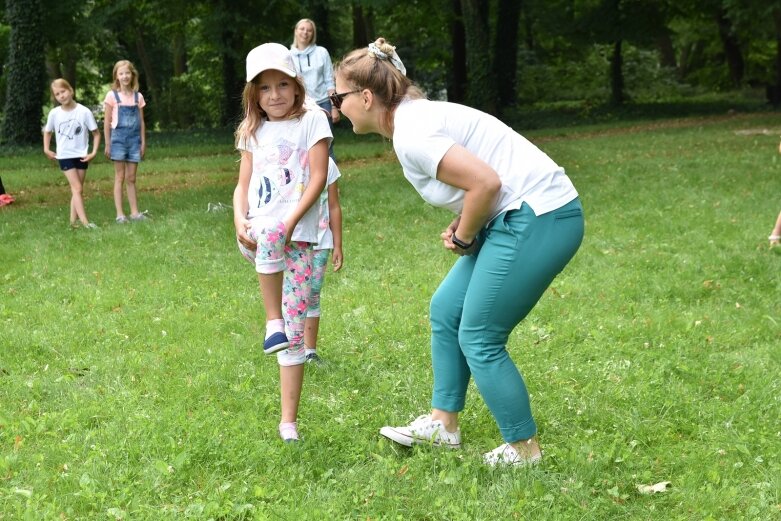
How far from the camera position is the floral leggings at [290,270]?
164 inches

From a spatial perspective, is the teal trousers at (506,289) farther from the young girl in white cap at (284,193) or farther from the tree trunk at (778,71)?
the tree trunk at (778,71)

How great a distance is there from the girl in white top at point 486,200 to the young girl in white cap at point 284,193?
67cm

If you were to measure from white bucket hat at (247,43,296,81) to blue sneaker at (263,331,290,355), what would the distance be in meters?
1.25

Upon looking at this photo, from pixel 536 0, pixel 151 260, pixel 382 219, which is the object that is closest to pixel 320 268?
pixel 151 260

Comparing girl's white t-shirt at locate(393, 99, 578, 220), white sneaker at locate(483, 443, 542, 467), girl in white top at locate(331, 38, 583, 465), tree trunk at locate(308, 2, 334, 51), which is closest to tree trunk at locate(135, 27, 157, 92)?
tree trunk at locate(308, 2, 334, 51)

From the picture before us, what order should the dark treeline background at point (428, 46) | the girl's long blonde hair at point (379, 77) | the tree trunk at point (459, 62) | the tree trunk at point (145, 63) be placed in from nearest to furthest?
the girl's long blonde hair at point (379, 77) → the dark treeline background at point (428, 46) → the tree trunk at point (459, 62) → the tree trunk at point (145, 63)

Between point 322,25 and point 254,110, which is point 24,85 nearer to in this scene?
point 322,25

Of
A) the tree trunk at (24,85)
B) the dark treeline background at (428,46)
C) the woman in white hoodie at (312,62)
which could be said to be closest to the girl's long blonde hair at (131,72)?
the woman in white hoodie at (312,62)

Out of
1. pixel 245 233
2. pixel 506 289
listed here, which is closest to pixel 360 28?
pixel 245 233

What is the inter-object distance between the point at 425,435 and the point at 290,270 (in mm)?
1073

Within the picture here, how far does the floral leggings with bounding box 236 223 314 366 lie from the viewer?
4.18 metres

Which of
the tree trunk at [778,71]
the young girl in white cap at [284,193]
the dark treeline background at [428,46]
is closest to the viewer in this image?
the young girl in white cap at [284,193]

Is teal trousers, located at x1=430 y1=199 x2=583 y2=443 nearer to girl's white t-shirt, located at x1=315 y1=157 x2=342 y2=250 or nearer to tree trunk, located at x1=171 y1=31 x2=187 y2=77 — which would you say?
girl's white t-shirt, located at x1=315 y1=157 x2=342 y2=250

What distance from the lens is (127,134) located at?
35.7 feet
